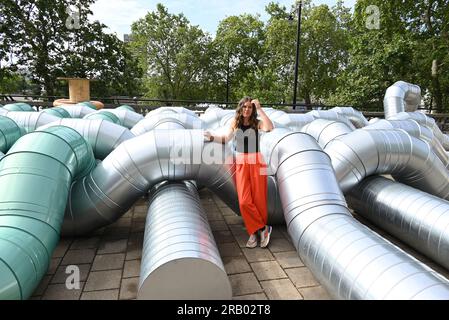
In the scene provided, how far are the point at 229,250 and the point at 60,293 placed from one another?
1672 millimetres

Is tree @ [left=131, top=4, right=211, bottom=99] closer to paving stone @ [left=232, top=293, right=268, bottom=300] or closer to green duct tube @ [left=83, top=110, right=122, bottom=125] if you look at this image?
green duct tube @ [left=83, top=110, right=122, bottom=125]

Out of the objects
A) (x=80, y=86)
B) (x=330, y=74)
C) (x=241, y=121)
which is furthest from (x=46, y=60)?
(x=241, y=121)

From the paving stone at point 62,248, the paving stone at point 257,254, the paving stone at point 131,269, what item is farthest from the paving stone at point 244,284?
the paving stone at point 62,248

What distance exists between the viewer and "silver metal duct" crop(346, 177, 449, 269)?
338 cm

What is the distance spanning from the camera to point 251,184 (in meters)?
3.86

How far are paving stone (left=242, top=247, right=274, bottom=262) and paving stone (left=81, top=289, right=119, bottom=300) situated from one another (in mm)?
1350

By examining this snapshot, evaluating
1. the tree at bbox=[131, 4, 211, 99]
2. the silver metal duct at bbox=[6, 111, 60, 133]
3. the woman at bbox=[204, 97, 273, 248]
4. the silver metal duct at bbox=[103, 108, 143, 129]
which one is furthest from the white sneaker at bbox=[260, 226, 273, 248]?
the tree at bbox=[131, 4, 211, 99]

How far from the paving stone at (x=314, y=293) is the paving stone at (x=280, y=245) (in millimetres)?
772

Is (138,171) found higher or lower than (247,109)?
lower

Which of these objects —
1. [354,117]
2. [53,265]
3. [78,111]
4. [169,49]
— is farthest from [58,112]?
[169,49]

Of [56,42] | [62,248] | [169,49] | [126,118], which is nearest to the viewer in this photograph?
[62,248]

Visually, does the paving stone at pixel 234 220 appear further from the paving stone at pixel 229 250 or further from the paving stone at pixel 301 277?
the paving stone at pixel 301 277

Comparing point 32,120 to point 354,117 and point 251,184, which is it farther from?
point 354,117
